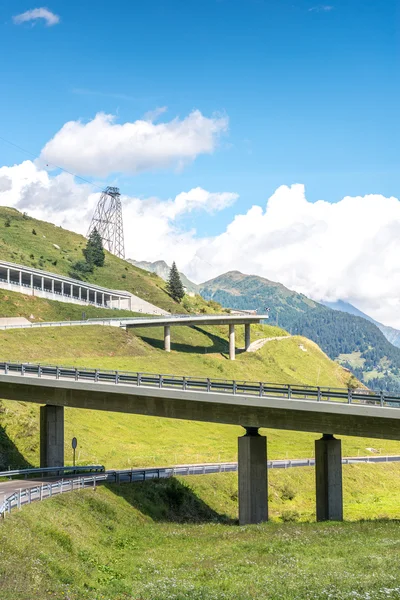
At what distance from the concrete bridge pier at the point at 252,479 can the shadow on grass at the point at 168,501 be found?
337 cm

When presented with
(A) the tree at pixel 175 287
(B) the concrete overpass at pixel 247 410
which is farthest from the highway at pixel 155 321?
(B) the concrete overpass at pixel 247 410

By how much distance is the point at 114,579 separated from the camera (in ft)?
96.8

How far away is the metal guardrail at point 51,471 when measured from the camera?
149 ft

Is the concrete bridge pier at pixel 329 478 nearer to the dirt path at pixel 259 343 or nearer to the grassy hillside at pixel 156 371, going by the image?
the grassy hillside at pixel 156 371

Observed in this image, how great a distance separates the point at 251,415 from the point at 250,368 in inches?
3374

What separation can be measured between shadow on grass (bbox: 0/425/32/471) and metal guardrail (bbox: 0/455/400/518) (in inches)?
316

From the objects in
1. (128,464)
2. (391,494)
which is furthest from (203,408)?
(391,494)

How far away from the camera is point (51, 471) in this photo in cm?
4894

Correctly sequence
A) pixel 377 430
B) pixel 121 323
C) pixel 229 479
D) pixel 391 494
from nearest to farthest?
1. pixel 377 430
2. pixel 229 479
3. pixel 391 494
4. pixel 121 323

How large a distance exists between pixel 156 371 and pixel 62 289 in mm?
48767

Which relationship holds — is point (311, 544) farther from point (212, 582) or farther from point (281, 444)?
point (281, 444)

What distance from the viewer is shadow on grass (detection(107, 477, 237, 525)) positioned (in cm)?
4600

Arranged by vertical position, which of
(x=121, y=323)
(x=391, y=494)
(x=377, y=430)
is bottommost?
(x=391, y=494)

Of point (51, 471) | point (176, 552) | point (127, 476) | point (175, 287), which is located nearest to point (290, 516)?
point (127, 476)
